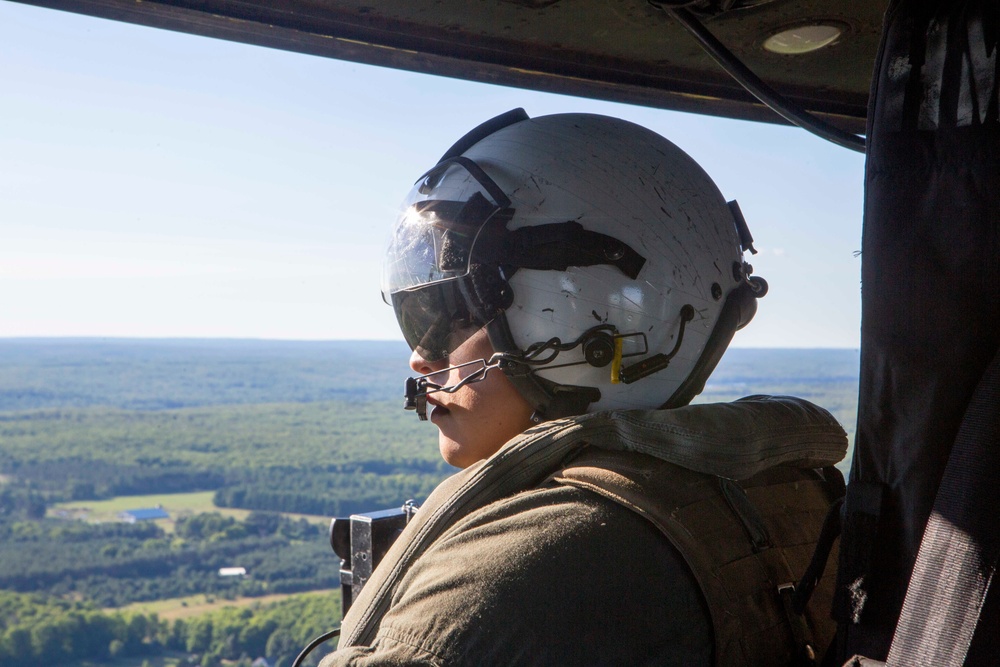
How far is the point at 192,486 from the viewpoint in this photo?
38.7 m

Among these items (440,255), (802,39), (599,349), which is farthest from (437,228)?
(802,39)

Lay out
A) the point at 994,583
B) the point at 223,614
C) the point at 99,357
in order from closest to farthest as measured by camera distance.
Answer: the point at 994,583, the point at 223,614, the point at 99,357

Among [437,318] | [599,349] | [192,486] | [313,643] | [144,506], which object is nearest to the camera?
[599,349]

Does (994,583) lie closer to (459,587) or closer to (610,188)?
(459,587)

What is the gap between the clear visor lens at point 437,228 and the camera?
5.58 feet

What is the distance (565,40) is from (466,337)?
0.64m

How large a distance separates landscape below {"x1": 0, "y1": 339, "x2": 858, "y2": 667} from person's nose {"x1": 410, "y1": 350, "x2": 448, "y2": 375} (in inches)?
226

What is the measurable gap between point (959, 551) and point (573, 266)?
88 cm

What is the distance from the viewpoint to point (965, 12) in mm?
1079

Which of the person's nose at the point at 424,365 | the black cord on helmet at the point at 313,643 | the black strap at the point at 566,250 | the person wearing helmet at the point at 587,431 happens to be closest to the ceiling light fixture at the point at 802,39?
the person wearing helmet at the point at 587,431

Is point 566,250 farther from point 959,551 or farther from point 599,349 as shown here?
point 959,551

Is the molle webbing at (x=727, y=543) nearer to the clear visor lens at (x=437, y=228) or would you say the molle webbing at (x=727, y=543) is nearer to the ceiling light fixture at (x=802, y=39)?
the clear visor lens at (x=437, y=228)

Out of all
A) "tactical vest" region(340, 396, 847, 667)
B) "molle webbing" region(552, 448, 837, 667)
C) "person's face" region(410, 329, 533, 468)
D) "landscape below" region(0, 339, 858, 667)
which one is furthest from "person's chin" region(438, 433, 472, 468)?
"landscape below" region(0, 339, 858, 667)

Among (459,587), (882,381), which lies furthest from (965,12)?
(459,587)
